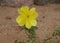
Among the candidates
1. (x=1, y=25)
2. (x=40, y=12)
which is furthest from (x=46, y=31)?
(x=40, y=12)

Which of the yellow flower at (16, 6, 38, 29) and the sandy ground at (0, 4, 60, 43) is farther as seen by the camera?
the sandy ground at (0, 4, 60, 43)

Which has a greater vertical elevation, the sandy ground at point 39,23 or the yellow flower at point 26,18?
the yellow flower at point 26,18

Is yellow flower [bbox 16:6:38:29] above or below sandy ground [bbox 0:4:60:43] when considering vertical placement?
above

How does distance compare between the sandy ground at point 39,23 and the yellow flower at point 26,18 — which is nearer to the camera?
the yellow flower at point 26,18

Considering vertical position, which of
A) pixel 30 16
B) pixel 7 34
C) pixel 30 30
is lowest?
pixel 7 34

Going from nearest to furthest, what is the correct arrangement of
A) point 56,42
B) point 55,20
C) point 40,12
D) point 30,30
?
point 30,30 → point 56,42 → point 55,20 → point 40,12

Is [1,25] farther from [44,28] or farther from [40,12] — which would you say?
[40,12]

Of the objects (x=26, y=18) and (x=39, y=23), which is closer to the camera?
(x=26, y=18)

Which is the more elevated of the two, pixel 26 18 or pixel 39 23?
pixel 26 18
